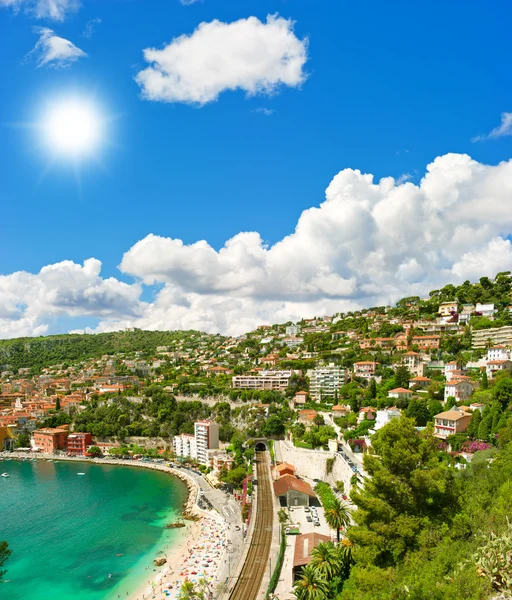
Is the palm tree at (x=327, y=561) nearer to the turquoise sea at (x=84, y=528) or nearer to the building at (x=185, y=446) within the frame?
the turquoise sea at (x=84, y=528)

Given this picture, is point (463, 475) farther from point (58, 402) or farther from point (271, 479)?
point (58, 402)

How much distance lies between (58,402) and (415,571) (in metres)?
62.5

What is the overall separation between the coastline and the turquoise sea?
0.14 metres

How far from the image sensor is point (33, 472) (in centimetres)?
4416

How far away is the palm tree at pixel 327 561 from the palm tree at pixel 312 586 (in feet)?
0.88

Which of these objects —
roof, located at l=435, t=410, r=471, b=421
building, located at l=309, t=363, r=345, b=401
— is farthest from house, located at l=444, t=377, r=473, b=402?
building, located at l=309, t=363, r=345, b=401

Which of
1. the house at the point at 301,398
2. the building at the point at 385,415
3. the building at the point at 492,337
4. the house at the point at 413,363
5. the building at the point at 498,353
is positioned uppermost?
the building at the point at 492,337

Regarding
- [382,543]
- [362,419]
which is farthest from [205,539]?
[382,543]

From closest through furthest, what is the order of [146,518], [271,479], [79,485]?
[146,518]
[271,479]
[79,485]

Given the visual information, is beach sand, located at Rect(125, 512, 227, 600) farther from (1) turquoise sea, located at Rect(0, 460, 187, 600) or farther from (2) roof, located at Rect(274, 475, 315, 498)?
(2) roof, located at Rect(274, 475, 315, 498)

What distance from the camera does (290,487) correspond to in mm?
26922

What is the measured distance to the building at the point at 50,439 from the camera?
52.2 m

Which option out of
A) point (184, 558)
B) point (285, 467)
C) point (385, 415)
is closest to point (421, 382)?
point (385, 415)

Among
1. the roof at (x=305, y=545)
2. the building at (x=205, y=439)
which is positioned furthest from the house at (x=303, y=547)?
the building at (x=205, y=439)
